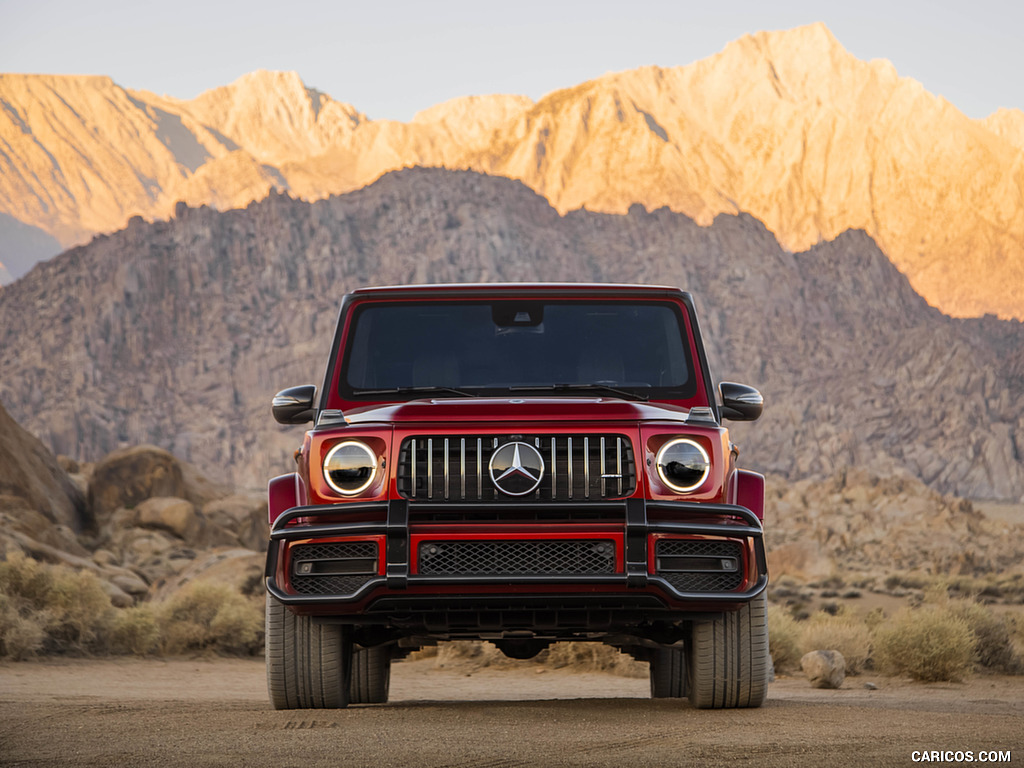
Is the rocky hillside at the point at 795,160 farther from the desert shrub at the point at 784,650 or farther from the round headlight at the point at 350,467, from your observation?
the round headlight at the point at 350,467

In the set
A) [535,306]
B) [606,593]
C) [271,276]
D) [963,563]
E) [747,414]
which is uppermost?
[271,276]

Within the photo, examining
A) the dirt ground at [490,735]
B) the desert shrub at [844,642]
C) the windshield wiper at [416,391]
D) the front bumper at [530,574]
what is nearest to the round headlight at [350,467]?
the front bumper at [530,574]

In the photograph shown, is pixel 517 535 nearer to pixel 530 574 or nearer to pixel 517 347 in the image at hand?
pixel 530 574

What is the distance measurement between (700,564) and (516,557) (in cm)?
91

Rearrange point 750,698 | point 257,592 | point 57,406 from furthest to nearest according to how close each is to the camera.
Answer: point 57,406 < point 257,592 < point 750,698

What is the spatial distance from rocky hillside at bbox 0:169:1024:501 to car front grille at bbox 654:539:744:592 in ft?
297

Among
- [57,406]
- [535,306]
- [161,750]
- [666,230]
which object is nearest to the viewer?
[161,750]

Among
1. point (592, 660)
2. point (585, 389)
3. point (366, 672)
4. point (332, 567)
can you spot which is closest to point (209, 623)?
point (592, 660)

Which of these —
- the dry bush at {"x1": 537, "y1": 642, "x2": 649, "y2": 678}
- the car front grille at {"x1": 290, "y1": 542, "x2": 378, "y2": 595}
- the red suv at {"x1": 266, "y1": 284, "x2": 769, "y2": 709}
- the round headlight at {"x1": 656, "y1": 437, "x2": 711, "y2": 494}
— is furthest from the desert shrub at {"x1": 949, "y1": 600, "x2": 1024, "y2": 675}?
the car front grille at {"x1": 290, "y1": 542, "x2": 378, "y2": 595}

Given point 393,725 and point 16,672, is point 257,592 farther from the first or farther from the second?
point 393,725

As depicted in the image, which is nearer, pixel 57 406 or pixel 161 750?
pixel 161 750

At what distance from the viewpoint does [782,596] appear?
35.0 meters

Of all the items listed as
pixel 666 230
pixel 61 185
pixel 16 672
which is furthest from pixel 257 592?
pixel 61 185

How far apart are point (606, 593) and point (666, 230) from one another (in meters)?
119
